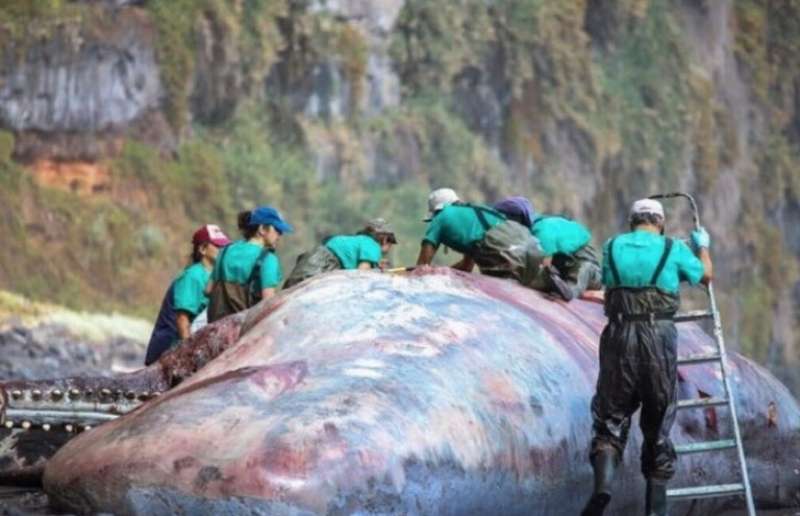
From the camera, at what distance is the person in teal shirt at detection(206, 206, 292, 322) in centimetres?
1491

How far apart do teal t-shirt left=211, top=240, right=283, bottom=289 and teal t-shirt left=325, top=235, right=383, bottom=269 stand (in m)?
0.85

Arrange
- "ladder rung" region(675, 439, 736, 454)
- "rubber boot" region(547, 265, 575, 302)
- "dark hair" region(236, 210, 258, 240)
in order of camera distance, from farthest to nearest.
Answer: "dark hair" region(236, 210, 258, 240), "rubber boot" region(547, 265, 575, 302), "ladder rung" region(675, 439, 736, 454)

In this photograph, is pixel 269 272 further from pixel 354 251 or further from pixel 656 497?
pixel 656 497

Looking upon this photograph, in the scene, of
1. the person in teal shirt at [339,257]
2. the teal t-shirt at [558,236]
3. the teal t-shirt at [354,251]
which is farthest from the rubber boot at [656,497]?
the teal t-shirt at [354,251]

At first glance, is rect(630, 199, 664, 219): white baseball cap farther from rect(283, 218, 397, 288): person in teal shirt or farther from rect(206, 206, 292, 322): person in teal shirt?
rect(283, 218, 397, 288): person in teal shirt

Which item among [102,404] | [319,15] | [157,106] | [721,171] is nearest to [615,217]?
[721,171]

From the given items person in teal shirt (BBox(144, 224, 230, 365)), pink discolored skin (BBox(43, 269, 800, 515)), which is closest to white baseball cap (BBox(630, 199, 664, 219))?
pink discolored skin (BBox(43, 269, 800, 515))

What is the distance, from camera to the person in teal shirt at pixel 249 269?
48.9 feet

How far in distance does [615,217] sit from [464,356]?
145 feet

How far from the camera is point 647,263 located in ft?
39.8

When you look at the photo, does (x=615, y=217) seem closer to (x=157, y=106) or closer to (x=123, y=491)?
(x=157, y=106)

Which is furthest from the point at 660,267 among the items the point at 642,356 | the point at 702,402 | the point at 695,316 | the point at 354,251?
the point at 354,251

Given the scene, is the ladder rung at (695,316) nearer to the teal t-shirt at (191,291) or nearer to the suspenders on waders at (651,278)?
the suspenders on waders at (651,278)

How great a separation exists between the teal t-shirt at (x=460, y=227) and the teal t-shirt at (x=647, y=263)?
1.98m
